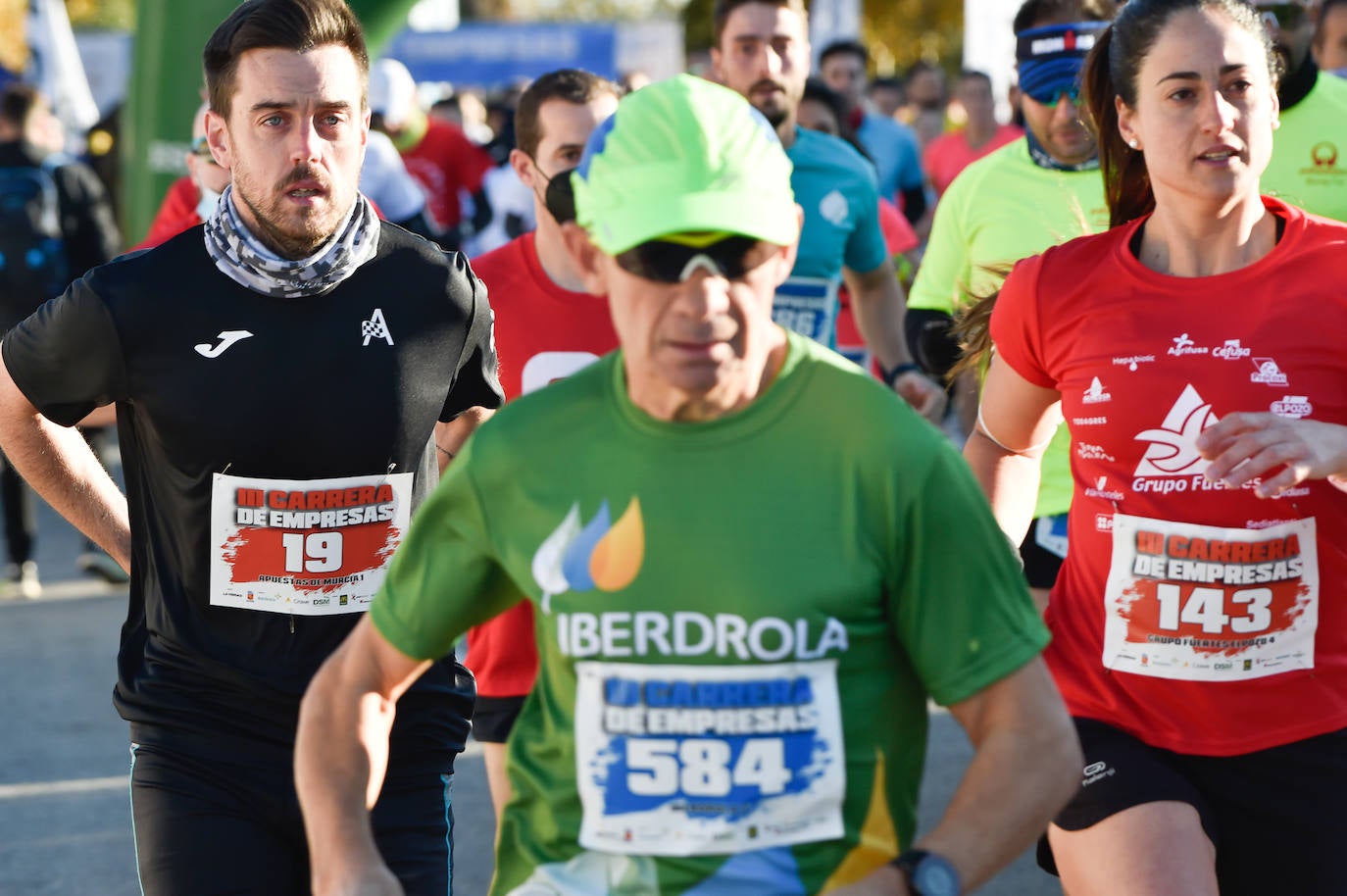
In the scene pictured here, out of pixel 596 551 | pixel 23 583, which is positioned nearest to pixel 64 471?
pixel 596 551

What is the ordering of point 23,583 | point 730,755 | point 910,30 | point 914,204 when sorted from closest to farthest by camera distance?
point 730,755 < point 23,583 < point 914,204 < point 910,30

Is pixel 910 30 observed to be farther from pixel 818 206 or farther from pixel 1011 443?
pixel 1011 443

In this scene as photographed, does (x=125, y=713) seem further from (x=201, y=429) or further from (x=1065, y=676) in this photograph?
(x=1065, y=676)

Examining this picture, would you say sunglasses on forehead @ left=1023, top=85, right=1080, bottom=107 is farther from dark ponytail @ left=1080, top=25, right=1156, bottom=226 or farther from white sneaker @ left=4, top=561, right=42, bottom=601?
white sneaker @ left=4, top=561, right=42, bottom=601

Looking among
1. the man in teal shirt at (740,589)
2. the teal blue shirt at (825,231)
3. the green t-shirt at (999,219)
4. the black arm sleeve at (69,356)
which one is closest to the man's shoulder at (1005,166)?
the green t-shirt at (999,219)

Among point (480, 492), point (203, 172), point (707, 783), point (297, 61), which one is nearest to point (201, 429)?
point (297, 61)

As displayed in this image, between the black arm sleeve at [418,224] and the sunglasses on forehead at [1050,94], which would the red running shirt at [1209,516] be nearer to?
the sunglasses on forehead at [1050,94]

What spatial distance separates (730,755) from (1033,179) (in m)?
3.16

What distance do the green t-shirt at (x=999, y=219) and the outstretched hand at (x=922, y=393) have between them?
1.20ft

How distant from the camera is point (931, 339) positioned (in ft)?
17.5

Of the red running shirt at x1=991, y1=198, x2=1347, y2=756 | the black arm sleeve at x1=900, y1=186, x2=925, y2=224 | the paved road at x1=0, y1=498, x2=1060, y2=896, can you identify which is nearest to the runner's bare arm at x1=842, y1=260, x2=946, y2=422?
the paved road at x1=0, y1=498, x2=1060, y2=896

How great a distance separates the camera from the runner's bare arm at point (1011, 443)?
3482 mm

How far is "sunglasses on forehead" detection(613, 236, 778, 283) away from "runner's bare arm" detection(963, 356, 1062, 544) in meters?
1.35

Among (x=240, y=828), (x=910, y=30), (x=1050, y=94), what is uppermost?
(x=910, y=30)
